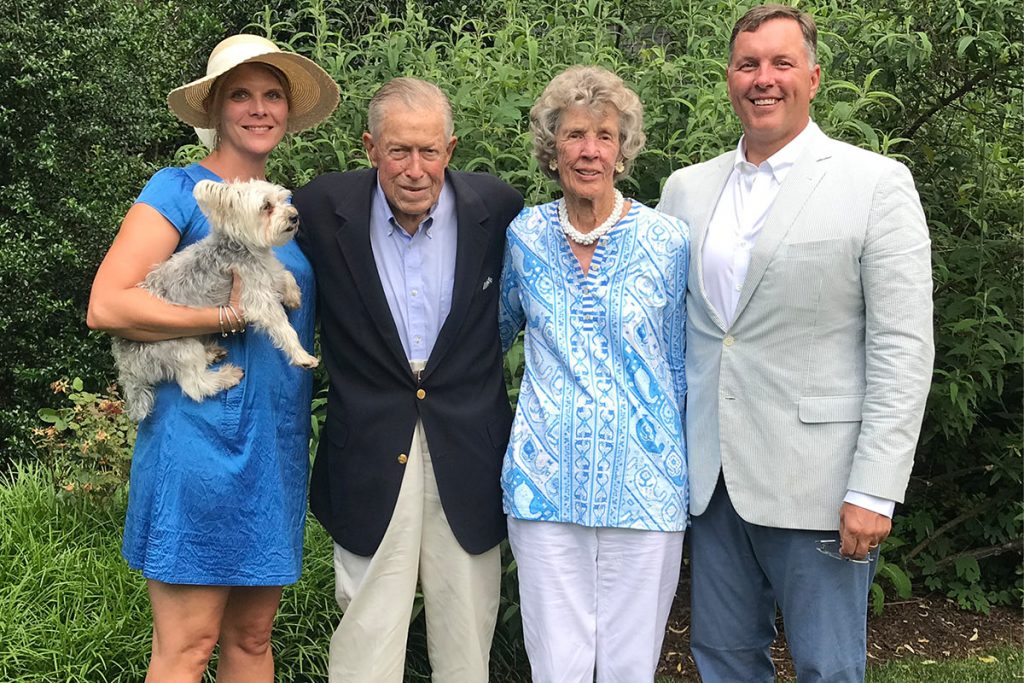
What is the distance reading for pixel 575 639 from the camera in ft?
11.8

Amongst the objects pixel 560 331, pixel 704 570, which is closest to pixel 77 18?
pixel 560 331

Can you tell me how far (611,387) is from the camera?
346cm

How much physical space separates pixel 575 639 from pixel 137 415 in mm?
1631

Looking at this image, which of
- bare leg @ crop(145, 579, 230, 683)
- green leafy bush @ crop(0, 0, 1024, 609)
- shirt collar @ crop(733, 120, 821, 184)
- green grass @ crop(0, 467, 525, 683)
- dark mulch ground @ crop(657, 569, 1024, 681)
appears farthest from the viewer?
dark mulch ground @ crop(657, 569, 1024, 681)

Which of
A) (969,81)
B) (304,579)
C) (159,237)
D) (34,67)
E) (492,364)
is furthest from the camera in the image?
(34,67)

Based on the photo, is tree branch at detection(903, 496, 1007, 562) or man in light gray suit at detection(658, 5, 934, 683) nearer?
man in light gray suit at detection(658, 5, 934, 683)

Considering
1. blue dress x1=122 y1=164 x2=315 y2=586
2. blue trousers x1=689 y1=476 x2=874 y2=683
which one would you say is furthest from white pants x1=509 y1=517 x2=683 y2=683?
blue dress x1=122 y1=164 x2=315 y2=586

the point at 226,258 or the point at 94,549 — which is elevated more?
the point at 226,258

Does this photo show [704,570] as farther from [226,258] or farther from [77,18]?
[77,18]

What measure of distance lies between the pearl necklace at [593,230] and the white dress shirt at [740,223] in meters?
0.31

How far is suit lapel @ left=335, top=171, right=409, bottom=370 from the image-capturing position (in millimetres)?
3600

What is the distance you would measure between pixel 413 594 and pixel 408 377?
0.80 meters

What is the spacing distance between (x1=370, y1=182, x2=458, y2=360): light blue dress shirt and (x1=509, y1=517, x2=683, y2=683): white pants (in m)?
0.73

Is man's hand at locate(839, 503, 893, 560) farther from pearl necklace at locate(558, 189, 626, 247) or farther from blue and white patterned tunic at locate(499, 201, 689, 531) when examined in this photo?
pearl necklace at locate(558, 189, 626, 247)
